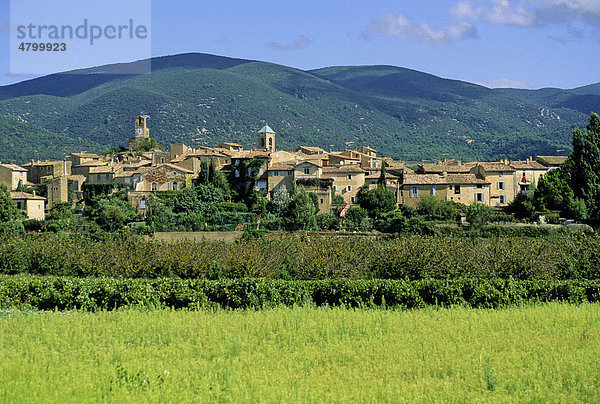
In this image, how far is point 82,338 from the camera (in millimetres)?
16922

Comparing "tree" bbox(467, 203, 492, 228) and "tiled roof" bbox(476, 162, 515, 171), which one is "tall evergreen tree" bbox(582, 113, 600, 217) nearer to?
"tree" bbox(467, 203, 492, 228)

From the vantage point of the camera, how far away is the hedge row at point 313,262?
2670cm

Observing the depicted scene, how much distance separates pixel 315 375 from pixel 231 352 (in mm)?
2627

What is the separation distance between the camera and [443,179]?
57.6 meters

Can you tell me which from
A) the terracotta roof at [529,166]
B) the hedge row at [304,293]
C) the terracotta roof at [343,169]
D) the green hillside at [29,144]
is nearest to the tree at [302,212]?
the terracotta roof at [343,169]

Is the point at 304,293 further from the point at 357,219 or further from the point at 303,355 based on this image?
the point at 357,219

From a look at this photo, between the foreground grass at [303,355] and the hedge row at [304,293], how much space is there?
1518 millimetres

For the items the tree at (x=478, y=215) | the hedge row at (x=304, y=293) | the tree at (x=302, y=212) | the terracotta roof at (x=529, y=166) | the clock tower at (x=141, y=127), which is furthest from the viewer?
the clock tower at (x=141, y=127)

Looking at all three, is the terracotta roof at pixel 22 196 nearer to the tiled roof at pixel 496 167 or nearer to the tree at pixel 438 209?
the tree at pixel 438 209

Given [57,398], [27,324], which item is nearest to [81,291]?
[27,324]

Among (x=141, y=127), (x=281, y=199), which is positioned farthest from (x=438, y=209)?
(x=141, y=127)

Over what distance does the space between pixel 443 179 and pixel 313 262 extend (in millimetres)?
32409

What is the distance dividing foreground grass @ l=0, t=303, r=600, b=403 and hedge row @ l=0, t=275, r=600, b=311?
59.8 inches

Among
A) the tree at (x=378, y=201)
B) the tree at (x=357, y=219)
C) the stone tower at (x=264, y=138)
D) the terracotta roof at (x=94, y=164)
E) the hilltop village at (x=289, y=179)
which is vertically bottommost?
the tree at (x=357, y=219)
